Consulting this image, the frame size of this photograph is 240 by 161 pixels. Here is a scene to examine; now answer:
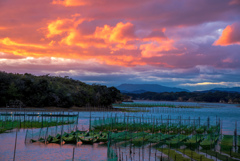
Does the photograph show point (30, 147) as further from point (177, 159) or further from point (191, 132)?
point (191, 132)

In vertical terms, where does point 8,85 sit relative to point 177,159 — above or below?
above

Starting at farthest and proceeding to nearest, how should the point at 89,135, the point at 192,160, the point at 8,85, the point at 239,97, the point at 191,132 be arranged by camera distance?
the point at 239,97 < the point at 8,85 < the point at 191,132 < the point at 89,135 < the point at 192,160

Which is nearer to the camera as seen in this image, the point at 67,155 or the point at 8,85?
the point at 67,155

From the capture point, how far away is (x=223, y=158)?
1442 centimetres

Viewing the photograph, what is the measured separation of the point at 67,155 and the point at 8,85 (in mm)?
52654

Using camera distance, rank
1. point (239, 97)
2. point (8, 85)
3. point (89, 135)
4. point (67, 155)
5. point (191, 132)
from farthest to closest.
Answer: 1. point (239, 97)
2. point (8, 85)
3. point (191, 132)
4. point (89, 135)
5. point (67, 155)

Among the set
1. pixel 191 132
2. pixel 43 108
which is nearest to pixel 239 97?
pixel 43 108

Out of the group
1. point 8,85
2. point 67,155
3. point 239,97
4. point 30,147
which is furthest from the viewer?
point 239,97

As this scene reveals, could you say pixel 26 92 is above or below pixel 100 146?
above

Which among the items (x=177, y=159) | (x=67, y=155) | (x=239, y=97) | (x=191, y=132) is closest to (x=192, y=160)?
(x=177, y=159)

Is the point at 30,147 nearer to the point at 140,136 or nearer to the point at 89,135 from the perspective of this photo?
the point at 89,135

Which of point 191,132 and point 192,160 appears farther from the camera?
point 191,132

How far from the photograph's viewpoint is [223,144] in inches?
709

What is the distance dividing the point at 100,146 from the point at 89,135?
1868 millimetres
